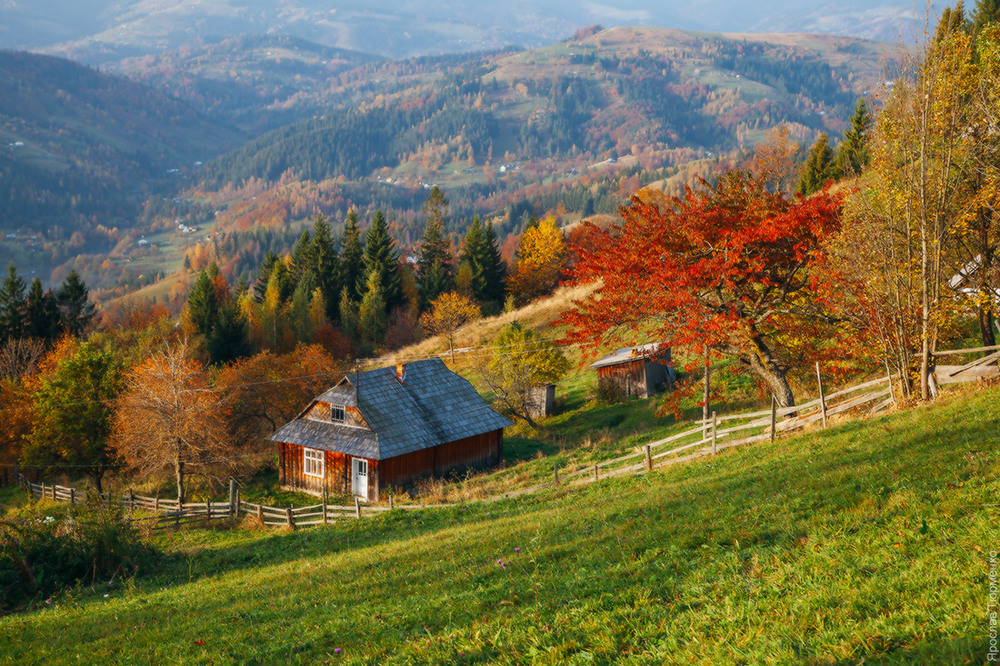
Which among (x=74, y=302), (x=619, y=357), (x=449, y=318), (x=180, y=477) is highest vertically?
(x=74, y=302)


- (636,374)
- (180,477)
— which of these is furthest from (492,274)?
(180,477)

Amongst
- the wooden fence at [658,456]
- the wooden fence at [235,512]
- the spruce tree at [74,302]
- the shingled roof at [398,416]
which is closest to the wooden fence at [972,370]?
the wooden fence at [658,456]

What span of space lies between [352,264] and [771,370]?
246ft

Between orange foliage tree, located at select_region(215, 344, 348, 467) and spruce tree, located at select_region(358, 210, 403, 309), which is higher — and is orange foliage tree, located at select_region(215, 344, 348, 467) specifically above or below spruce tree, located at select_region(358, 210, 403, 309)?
below

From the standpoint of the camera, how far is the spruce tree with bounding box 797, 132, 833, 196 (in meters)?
66.6

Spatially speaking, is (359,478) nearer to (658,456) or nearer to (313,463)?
(313,463)

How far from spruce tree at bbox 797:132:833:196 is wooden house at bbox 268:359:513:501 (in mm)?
45256

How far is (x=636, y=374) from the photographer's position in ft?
144

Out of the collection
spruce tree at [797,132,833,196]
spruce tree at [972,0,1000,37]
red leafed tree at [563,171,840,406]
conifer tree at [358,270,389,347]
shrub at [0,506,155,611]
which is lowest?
conifer tree at [358,270,389,347]

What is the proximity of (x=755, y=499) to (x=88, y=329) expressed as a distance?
80.1 meters

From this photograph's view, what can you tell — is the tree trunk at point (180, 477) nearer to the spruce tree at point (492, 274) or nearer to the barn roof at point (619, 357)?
the barn roof at point (619, 357)

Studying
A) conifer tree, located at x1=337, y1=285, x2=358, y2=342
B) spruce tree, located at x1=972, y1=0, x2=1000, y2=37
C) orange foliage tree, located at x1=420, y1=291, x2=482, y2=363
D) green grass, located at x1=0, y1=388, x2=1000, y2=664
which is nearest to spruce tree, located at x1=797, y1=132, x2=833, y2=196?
spruce tree, located at x1=972, y1=0, x2=1000, y2=37

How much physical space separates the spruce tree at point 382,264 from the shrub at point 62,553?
2737 inches

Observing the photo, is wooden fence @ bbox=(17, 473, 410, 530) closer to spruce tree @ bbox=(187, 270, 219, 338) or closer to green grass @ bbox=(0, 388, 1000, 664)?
green grass @ bbox=(0, 388, 1000, 664)
